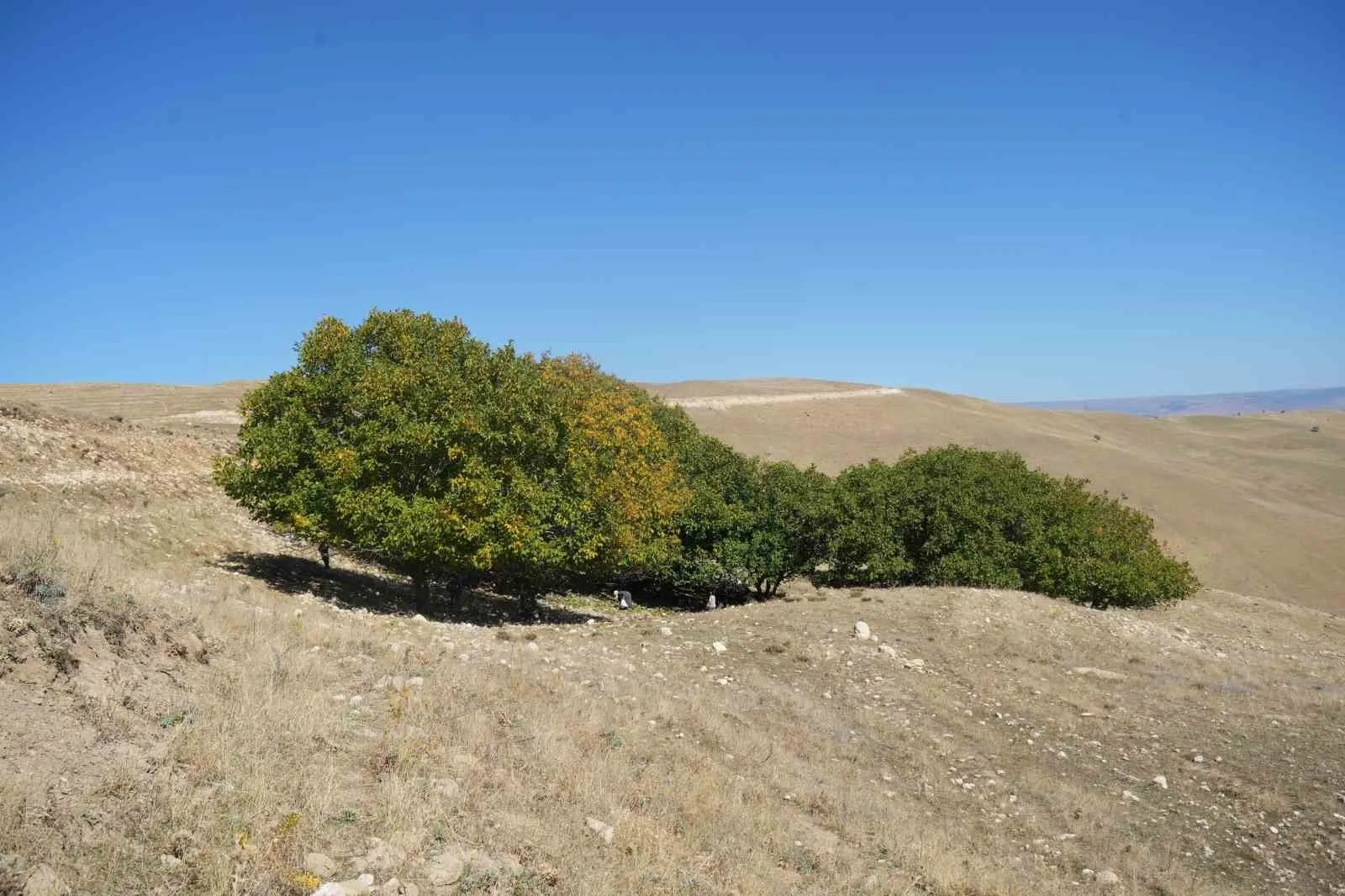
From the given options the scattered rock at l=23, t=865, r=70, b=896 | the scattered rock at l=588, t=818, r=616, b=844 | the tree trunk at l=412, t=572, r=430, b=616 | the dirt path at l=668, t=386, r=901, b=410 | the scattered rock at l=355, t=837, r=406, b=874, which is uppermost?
the dirt path at l=668, t=386, r=901, b=410

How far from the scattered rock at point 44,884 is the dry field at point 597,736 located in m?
0.03

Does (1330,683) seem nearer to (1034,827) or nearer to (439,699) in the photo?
(1034,827)

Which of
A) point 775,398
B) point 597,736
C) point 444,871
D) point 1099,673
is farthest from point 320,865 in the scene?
point 775,398

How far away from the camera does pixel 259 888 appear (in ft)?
20.7

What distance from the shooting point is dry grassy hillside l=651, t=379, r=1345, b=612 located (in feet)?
200

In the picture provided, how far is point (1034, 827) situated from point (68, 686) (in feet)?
40.7

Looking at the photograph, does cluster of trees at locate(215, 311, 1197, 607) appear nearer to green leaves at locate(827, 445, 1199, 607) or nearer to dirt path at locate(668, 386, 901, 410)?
green leaves at locate(827, 445, 1199, 607)

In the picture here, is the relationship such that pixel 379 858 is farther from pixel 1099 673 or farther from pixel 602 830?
pixel 1099 673

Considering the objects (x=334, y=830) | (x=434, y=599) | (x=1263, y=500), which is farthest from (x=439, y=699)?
(x=1263, y=500)

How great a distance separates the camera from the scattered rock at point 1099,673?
18922 millimetres

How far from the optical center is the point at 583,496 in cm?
2314

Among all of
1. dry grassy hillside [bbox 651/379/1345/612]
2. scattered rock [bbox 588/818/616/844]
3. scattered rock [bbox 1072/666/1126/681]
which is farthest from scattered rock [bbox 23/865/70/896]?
dry grassy hillside [bbox 651/379/1345/612]

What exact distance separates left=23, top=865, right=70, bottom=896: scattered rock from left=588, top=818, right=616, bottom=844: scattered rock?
4.55 m

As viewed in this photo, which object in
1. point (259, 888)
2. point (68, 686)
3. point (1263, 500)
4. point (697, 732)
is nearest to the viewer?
point (259, 888)
